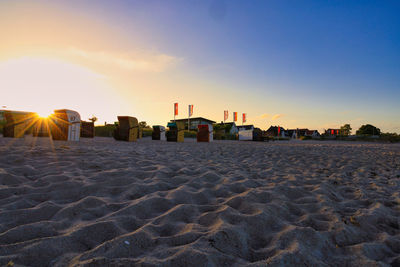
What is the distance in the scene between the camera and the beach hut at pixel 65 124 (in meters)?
8.35

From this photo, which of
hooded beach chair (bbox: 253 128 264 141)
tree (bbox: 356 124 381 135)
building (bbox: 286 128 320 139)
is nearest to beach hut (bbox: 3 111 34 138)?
hooded beach chair (bbox: 253 128 264 141)

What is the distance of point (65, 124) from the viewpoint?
333 inches

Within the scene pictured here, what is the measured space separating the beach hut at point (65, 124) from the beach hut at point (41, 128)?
262cm

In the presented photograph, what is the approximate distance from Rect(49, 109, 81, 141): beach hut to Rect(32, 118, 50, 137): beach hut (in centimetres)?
262

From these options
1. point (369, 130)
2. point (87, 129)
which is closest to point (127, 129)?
point (87, 129)

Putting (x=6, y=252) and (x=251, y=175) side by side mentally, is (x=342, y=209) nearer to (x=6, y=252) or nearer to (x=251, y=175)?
(x=251, y=175)

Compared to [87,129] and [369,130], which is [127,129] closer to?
[87,129]

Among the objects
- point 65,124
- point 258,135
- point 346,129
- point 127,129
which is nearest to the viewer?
point 65,124

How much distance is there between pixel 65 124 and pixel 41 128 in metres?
3.93

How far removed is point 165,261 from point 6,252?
840mm

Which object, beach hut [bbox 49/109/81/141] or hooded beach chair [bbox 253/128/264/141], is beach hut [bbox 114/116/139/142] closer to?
beach hut [bbox 49/109/81/141]

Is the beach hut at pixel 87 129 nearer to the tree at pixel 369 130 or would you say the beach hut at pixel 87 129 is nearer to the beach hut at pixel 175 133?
the beach hut at pixel 175 133

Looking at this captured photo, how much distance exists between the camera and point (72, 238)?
1225 millimetres

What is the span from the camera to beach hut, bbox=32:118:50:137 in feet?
35.1
